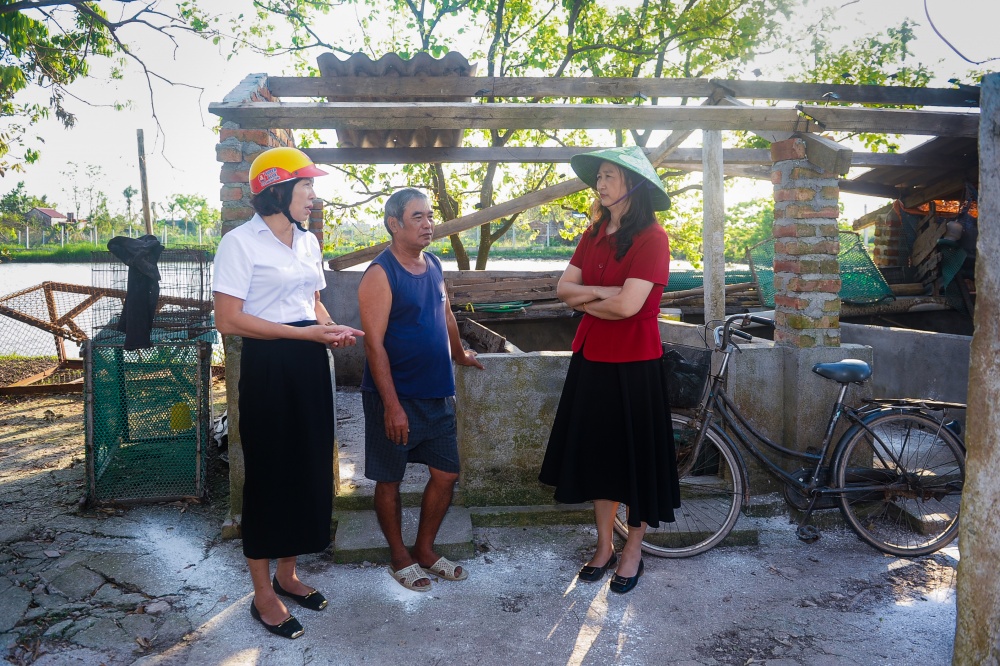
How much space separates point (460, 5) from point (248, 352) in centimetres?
1048

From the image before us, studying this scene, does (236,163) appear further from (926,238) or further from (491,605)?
(926,238)

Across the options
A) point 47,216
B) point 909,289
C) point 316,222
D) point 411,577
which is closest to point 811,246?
point 411,577

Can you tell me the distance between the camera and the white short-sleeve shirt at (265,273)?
3.00m

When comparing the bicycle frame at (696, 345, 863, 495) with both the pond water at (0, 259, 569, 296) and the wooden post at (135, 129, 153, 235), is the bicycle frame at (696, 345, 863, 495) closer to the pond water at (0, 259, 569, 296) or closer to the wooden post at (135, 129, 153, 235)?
the wooden post at (135, 129, 153, 235)

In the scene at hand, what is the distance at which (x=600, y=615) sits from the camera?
11.3 feet

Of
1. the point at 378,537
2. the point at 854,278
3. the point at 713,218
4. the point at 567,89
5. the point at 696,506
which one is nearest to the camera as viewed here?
the point at 378,537

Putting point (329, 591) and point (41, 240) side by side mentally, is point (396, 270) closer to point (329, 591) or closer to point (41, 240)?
point (329, 591)

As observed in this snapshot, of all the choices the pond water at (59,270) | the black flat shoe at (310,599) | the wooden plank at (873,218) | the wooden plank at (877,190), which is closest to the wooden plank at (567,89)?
the black flat shoe at (310,599)

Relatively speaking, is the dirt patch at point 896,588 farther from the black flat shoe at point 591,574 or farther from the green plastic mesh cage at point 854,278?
the green plastic mesh cage at point 854,278

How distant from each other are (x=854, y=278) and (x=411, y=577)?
7.84 meters

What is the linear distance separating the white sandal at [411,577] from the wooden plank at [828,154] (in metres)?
3.40

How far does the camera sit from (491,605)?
139 inches

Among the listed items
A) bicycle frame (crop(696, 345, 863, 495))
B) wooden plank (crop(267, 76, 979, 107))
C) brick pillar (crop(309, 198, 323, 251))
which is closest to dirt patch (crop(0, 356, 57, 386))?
brick pillar (crop(309, 198, 323, 251))

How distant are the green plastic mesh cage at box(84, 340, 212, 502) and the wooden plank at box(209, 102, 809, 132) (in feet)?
5.28
